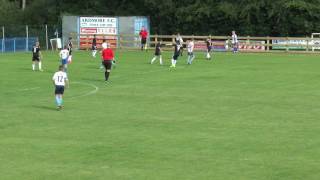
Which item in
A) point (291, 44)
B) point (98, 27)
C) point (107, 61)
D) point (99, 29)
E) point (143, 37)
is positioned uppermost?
point (98, 27)

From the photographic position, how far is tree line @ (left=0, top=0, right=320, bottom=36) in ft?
210

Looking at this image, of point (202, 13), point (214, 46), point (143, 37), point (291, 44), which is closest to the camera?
point (291, 44)

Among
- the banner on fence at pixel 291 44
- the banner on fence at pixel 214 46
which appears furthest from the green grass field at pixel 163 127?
the banner on fence at pixel 214 46

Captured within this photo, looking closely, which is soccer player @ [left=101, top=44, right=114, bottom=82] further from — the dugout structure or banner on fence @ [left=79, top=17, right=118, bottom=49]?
banner on fence @ [left=79, top=17, right=118, bottom=49]

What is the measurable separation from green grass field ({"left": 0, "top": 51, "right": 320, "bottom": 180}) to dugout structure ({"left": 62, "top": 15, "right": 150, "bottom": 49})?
27.1m

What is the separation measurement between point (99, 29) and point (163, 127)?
45.0 m

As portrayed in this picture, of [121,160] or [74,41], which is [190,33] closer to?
[74,41]

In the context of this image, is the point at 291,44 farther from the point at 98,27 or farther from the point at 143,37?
the point at 98,27

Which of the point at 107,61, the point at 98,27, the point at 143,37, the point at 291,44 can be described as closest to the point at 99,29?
the point at 98,27

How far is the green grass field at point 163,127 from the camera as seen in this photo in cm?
1366

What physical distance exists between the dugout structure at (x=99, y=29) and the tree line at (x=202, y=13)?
7.84 meters

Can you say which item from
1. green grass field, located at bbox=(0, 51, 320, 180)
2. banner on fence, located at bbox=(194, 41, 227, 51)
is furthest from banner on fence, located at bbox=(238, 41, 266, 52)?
green grass field, located at bbox=(0, 51, 320, 180)

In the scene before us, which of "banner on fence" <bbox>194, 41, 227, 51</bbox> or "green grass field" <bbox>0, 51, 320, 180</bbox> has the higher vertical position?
"banner on fence" <bbox>194, 41, 227, 51</bbox>

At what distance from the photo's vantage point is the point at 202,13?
6844cm
